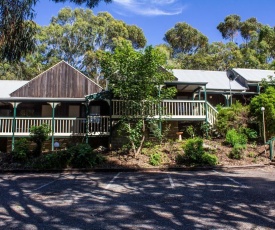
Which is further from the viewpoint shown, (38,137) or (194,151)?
(38,137)

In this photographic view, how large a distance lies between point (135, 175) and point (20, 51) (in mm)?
→ 5915

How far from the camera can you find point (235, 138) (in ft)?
46.9

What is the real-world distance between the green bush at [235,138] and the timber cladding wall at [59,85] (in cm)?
1100

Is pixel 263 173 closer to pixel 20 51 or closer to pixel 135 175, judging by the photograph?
pixel 135 175

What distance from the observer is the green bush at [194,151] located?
12.4 m

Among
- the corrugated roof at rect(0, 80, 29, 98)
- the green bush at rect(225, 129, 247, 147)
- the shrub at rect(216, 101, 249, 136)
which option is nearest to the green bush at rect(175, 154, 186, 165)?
the green bush at rect(225, 129, 247, 147)

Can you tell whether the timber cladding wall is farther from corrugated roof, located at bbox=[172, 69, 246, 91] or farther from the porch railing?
corrugated roof, located at bbox=[172, 69, 246, 91]

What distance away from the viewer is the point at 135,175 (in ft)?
34.9

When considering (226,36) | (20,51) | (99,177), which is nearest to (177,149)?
(99,177)

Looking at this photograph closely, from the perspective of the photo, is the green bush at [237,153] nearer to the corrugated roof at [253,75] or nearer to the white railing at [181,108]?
the white railing at [181,108]

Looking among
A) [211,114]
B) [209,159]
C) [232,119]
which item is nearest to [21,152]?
[209,159]

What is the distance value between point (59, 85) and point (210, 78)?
12604 mm

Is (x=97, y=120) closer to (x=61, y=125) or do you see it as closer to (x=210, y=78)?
(x=61, y=125)

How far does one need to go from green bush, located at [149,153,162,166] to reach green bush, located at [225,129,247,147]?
13.3 ft
